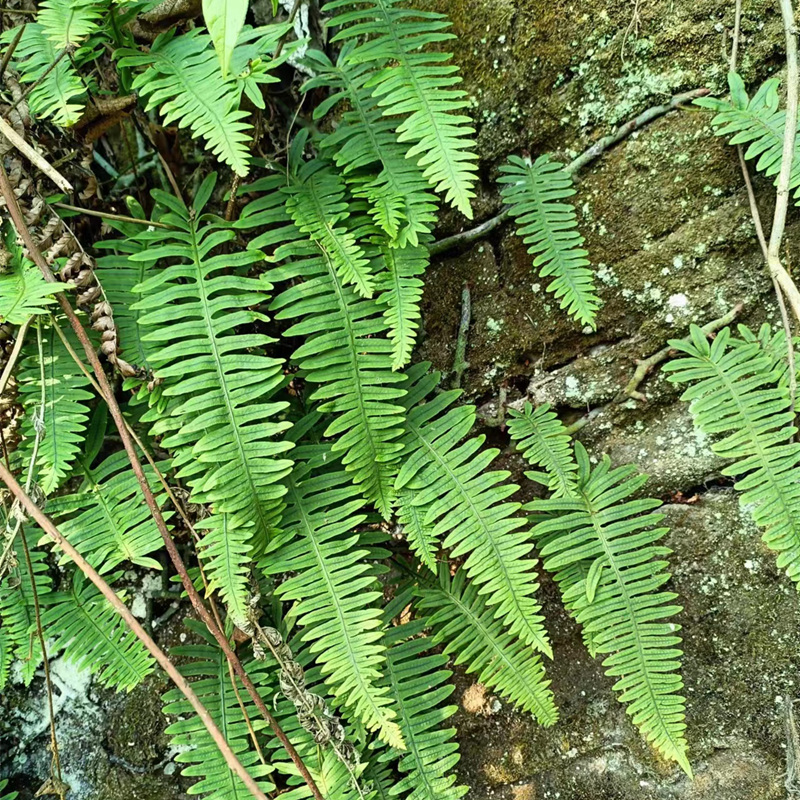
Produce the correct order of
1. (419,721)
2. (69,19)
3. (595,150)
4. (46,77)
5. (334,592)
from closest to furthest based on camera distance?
1. (69,19)
2. (46,77)
3. (334,592)
4. (419,721)
5. (595,150)

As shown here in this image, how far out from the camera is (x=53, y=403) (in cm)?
187

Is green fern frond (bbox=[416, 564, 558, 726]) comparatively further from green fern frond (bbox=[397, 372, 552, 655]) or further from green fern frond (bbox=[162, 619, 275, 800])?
green fern frond (bbox=[162, 619, 275, 800])

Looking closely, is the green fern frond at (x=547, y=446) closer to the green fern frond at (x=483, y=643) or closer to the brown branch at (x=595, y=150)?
the green fern frond at (x=483, y=643)

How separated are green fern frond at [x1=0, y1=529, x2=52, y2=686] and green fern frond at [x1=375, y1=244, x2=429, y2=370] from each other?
1.17 m

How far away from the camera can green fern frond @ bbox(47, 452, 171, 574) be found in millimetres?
1891

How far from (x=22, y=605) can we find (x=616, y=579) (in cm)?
163

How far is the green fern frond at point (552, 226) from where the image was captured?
1.92m

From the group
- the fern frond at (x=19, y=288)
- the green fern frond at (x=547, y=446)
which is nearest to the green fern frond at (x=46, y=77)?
the fern frond at (x=19, y=288)

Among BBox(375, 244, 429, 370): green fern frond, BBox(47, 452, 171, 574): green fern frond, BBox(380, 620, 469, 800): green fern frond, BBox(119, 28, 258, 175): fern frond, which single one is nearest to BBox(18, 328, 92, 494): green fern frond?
BBox(47, 452, 171, 574): green fern frond

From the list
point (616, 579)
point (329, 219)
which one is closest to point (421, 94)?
point (329, 219)

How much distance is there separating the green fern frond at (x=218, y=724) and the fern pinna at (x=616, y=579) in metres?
0.89

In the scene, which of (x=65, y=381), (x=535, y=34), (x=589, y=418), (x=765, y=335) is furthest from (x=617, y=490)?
(x=65, y=381)

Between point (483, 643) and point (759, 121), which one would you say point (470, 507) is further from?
point (759, 121)

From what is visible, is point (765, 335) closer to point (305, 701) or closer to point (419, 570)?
point (419, 570)
